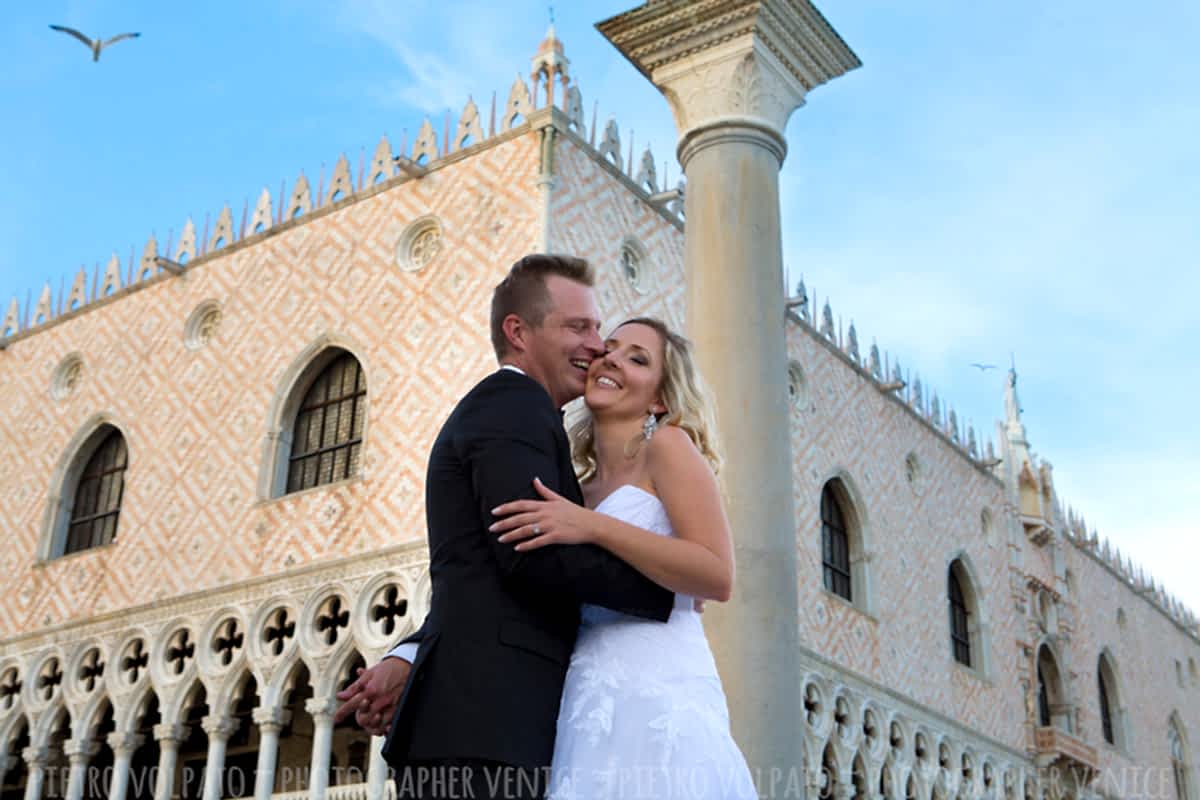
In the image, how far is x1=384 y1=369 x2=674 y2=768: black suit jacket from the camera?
1.91 meters

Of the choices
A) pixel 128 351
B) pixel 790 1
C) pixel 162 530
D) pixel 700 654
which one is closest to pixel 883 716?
pixel 162 530

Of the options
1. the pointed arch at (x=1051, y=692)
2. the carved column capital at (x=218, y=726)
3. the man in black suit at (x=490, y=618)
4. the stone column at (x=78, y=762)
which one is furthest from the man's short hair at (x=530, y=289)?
the pointed arch at (x=1051, y=692)

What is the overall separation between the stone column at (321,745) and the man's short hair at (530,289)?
889 cm

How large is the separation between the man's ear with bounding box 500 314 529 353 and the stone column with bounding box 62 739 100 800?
11843 mm

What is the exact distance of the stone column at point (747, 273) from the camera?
15.1 feet

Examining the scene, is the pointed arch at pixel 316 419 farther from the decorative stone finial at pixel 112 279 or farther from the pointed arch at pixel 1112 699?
the pointed arch at pixel 1112 699

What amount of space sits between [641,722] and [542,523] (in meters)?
0.32

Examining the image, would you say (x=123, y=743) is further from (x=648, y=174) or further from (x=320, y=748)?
(x=648, y=174)

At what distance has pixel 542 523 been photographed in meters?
1.91

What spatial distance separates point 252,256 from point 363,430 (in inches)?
106

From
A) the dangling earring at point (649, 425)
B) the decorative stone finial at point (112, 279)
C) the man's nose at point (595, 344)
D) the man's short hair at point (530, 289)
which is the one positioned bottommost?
the dangling earring at point (649, 425)

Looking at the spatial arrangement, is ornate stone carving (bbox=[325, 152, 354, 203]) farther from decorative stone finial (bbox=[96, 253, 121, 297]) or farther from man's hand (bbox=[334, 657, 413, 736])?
man's hand (bbox=[334, 657, 413, 736])

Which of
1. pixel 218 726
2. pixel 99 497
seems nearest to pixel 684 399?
pixel 218 726

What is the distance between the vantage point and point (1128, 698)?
72.1 ft
